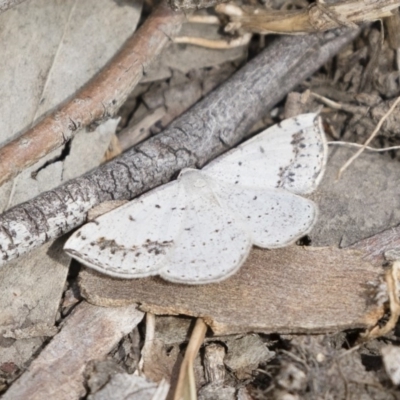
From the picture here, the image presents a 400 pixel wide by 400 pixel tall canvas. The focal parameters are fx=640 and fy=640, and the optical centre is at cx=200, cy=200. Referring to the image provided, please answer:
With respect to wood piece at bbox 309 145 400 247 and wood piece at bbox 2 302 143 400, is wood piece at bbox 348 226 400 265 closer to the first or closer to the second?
wood piece at bbox 309 145 400 247

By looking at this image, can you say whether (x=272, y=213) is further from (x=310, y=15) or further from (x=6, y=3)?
(x=6, y=3)

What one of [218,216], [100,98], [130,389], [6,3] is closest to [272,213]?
[218,216]

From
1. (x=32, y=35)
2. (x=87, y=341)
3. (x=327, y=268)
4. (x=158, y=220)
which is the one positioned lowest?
(x=327, y=268)

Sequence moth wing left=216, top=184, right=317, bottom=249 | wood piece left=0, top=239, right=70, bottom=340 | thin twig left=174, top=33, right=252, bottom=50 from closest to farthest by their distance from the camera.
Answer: moth wing left=216, top=184, right=317, bottom=249, wood piece left=0, top=239, right=70, bottom=340, thin twig left=174, top=33, right=252, bottom=50

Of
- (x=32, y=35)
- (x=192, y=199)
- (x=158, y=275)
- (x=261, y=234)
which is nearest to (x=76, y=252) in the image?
(x=158, y=275)

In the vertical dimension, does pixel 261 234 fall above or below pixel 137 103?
below

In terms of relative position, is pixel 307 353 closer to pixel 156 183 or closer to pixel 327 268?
pixel 327 268

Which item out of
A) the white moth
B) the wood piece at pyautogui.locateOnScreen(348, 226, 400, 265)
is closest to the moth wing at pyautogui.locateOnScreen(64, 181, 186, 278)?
the white moth
